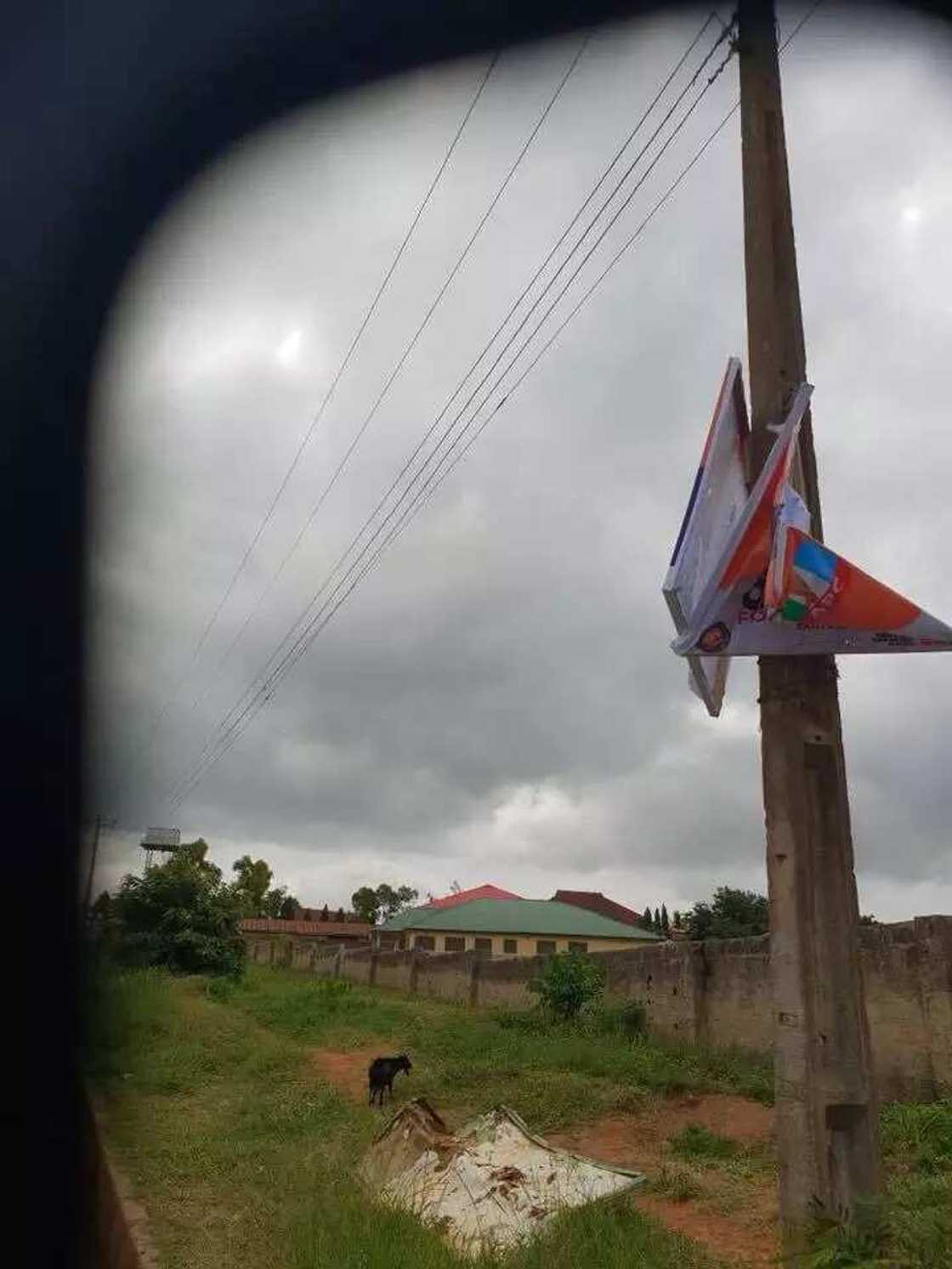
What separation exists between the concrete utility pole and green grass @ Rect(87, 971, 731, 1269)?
173 cm

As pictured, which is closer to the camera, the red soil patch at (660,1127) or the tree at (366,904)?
the red soil patch at (660,1127)

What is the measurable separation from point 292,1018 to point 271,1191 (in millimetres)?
12258

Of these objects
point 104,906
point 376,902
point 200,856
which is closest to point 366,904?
point 376,902

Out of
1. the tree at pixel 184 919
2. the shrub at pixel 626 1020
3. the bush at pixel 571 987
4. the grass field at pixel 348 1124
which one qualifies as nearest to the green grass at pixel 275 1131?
the grass field at pixel 348 1124

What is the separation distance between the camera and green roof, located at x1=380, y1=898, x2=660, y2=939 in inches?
1692

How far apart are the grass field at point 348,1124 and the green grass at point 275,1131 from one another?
21mm

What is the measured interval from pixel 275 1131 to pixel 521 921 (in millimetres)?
35879

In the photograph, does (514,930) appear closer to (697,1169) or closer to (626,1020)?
(626,1020)

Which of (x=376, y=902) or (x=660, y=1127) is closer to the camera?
(x=660, y=1127)

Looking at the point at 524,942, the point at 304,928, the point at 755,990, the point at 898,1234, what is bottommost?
the point at 898,1234

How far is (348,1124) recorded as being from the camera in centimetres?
967

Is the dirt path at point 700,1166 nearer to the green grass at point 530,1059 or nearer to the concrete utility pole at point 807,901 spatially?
the green grass at point 530,1059

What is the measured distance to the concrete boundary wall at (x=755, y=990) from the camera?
29.3 ft

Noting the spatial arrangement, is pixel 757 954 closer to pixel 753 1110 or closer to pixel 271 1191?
pixel 753 1110
